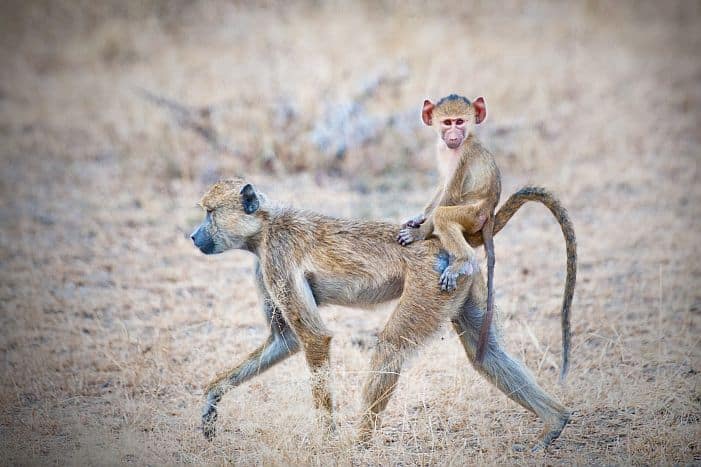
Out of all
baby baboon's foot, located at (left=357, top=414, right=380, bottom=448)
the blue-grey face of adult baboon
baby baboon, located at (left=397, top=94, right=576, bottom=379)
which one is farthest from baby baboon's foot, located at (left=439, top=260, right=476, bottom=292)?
the blue-grey face of adult baboon

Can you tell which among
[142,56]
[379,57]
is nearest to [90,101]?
[142,56]

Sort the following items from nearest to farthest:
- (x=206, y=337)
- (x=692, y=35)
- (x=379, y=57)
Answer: (x=206, y=337) < (x=379, y=57) < (x=692, y=35)

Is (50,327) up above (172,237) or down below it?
below

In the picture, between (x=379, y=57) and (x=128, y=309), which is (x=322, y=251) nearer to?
(x=128, y=309)

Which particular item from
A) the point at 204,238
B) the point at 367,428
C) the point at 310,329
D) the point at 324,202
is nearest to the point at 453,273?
the point at 310,329

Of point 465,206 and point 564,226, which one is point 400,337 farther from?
point 564,226

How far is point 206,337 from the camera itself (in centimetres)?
586

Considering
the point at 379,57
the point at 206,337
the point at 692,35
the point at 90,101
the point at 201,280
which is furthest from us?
the point at 692,35

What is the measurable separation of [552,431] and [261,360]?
5.29 feet

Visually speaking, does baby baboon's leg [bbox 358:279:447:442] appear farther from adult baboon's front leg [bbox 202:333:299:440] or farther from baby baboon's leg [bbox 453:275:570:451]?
adult baboon's front leg [bbox 202:333:299:440]

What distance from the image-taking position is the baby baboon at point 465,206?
14.1 feet

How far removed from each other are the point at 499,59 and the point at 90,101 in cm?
597

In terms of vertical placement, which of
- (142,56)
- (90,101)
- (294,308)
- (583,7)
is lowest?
(294,308)

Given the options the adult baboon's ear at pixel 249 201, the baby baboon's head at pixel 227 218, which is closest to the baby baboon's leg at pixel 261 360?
the baby baboon's head at pixel 227 218
